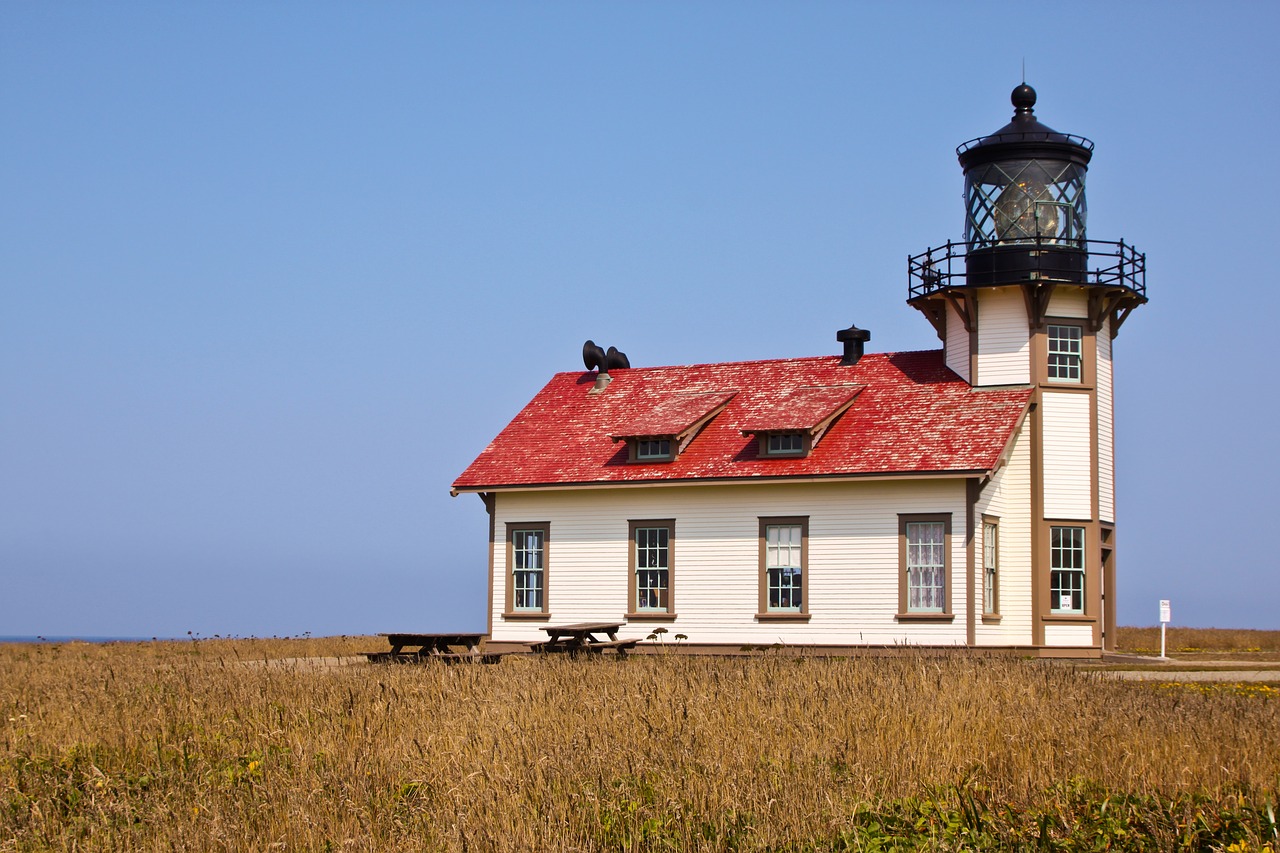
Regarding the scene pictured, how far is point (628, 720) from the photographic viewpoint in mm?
10750

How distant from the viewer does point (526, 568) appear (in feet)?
86.2

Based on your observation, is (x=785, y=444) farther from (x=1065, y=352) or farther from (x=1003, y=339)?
(x=1065, y=352)

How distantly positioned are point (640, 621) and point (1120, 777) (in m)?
16.5

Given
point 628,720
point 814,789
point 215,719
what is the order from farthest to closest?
1. point 215,719
2. point 628,720
3. point 814,789

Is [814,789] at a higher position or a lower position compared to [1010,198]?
lower

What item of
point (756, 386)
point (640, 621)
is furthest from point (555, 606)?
point (756, 386)

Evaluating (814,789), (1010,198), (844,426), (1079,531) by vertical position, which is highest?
(1010,198)

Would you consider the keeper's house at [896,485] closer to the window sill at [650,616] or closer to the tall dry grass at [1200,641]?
the window sill at [650,616]

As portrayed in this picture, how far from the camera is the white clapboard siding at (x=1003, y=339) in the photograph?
2436cm

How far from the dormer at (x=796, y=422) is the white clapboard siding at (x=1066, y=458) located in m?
3.51

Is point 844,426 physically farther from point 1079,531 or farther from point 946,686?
point 946,686

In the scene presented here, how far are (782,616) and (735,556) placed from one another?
1.41 metres

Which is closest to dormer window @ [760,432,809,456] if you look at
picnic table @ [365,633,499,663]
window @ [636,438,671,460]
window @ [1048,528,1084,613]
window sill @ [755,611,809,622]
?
window @ [636,438,671,460]

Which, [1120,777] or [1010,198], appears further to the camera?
[1010,198]
